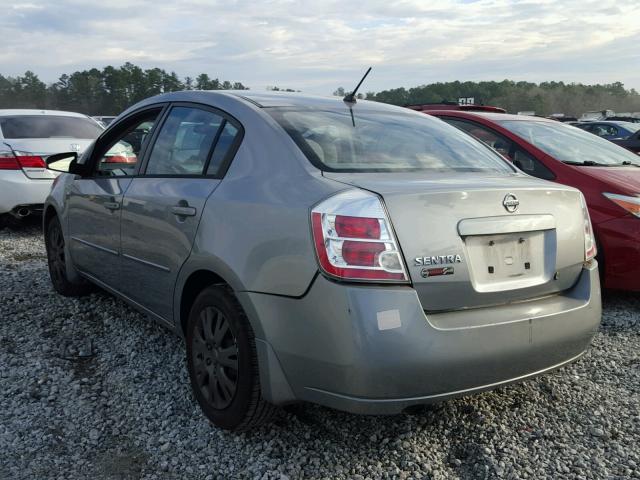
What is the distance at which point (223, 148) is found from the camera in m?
3.07

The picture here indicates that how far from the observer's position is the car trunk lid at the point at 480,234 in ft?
7.83

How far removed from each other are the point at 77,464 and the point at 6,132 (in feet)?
20.2

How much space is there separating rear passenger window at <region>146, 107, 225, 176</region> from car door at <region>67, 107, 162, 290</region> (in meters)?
0.21

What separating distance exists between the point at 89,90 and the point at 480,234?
220 ft

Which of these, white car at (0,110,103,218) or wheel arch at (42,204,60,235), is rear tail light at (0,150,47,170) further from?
wheel arch at (42,204,60,235)

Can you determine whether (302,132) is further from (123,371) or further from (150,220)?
(123,371)

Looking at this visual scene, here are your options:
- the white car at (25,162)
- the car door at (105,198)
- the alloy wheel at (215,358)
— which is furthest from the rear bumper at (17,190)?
the alloy wheel at (215,358)

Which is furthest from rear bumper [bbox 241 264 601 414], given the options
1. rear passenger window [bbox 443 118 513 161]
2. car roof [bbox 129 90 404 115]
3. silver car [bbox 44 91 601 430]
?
rear passenger window [bbox 443 118 513 161]

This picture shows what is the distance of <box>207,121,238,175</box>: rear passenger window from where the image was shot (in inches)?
119

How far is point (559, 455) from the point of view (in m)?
2.74

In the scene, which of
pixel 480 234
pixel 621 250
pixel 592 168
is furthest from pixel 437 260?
pixel 592 168

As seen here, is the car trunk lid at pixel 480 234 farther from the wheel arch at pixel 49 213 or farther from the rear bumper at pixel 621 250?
the wheel arch at pixel 49 213

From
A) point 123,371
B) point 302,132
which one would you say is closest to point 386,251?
point 302,132

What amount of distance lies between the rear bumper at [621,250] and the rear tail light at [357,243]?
2.95m
